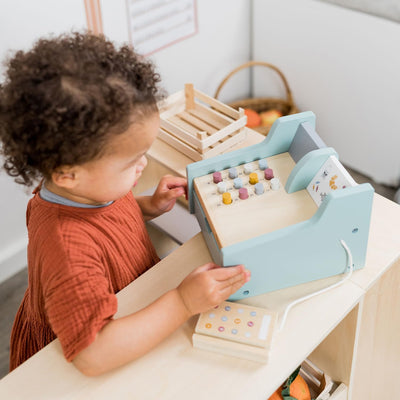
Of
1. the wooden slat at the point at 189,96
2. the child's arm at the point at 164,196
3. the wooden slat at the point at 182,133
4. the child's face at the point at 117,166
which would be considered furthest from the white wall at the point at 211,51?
the child's face at the point at 117,166

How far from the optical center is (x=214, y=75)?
90.5 inches

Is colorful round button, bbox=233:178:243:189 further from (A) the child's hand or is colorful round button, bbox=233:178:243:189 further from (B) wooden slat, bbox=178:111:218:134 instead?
(B) wooden slat, bbox=178:111:218:134

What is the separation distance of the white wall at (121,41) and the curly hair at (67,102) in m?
0.83

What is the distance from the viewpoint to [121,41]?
183 cm

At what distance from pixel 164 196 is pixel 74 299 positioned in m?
0.39

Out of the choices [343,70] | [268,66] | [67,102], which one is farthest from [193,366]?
[268,66]

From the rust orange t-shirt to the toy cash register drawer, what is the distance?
0.15 metres

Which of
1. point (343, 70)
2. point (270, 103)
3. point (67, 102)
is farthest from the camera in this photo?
point (270, 103)

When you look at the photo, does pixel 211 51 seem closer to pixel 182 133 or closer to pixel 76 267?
pixel 182 133

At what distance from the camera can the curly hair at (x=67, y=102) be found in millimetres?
724

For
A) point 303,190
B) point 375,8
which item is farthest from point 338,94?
point 303,190

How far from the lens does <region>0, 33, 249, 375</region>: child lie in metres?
0.73

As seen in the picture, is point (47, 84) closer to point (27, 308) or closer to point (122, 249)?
point (122, 249)

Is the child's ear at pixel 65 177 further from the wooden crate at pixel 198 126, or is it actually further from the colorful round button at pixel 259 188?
the wooden crate at pixel 198 126
